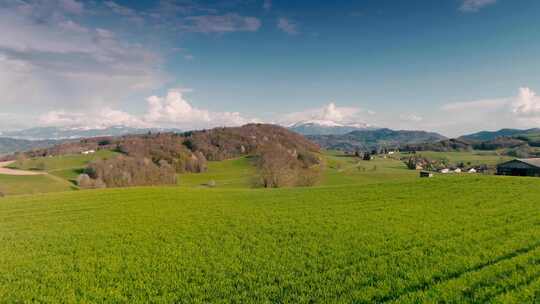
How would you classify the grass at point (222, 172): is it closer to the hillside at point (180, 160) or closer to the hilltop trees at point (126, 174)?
the hillside at point (180, 160)

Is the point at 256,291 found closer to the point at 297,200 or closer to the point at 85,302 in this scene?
the point at 85,302

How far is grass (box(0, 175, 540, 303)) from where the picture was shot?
795 cm

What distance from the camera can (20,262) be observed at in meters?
11.5

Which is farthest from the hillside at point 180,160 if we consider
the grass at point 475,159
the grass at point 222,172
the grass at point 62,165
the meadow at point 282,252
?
the grass at point 475,159

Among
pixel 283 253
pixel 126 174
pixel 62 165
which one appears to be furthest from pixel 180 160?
pixel 283 253

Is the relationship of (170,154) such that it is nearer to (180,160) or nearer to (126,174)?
(180,160)

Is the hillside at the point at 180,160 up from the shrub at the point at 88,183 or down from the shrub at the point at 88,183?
up

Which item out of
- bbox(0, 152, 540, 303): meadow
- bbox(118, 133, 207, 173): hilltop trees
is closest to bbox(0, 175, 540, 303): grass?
bbox(0, 152, 540, 303): meadow

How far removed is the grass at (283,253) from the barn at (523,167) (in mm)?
39547

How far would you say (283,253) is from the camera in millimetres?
11328

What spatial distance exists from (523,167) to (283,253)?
61606 mm

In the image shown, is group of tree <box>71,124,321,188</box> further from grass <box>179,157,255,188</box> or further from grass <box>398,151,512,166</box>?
grass <box>398,151,512,166</box>

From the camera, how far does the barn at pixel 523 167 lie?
50.6m

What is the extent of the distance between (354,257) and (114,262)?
899cm
